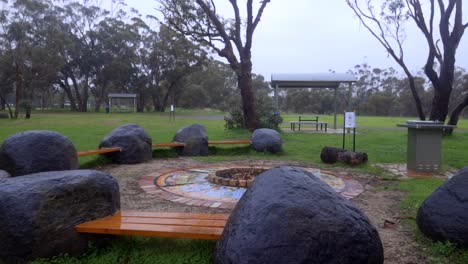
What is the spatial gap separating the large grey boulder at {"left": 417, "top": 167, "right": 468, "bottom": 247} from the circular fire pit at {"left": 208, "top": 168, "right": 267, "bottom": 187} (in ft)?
8.21

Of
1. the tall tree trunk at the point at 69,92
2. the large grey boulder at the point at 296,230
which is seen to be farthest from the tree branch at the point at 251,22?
the tall tree trunk at the point at 69,92

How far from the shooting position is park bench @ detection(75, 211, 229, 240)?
3.17 meters

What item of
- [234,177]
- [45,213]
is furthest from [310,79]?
[45,213]

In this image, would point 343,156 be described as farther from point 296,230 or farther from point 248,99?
point 248,99

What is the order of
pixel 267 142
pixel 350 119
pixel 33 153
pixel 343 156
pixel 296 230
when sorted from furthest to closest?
pixel 267 142
pixel 350 119
pixel 343 156
pixel 33 153
pixel 296 230

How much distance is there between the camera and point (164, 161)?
884cm

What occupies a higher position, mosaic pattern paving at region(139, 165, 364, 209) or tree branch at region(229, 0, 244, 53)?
tree branch at region(229, 0, 244, 53)

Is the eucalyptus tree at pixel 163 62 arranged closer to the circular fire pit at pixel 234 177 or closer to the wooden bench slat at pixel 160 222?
the circular fire pit at pixel 234 177

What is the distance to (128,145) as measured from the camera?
8352mm

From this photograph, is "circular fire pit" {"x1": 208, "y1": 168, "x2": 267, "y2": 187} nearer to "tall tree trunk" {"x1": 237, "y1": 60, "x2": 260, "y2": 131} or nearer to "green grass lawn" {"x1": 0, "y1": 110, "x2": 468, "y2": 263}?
"green grass lawn" {"x1": 0, "y1": 110, "x2": 468, "y2": 263}

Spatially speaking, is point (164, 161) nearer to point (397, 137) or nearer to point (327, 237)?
point (327, 237)

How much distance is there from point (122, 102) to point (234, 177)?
47692 millimetres

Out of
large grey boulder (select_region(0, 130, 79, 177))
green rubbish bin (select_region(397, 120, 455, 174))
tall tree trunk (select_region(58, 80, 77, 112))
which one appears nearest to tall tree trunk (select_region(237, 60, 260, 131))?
green rubbish bin (select_region(397, 120, 455, 174))

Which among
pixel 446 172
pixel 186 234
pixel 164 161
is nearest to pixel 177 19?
pixel 164 161
